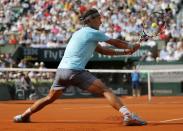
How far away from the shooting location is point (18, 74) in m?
24.6

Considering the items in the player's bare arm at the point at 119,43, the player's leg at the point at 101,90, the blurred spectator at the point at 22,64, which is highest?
the player's bare arm at the point at 119,43

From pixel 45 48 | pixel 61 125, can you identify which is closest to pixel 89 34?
pixel 61 125

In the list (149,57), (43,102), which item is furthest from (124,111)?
(149,57)

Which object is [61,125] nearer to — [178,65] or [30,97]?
[30,97]

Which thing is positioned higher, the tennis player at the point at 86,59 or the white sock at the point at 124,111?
Result: the tennis player at the point at 86,59

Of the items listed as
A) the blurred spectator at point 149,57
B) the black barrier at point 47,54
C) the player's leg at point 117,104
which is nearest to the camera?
the player's leg at point 117,104

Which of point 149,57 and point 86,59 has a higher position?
point 86,59

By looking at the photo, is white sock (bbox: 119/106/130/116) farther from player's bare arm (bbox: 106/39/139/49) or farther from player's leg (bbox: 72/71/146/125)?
player's bare arm (bbox: 106/39/139/49)

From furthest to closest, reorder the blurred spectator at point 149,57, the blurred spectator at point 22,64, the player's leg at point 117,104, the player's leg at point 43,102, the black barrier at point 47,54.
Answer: the black barrier at point 47,54
the blurred spectator at point 149,57
the blurred spectator at point 22,64
the player's leg at point 43,102
the player's leg at point 117,104

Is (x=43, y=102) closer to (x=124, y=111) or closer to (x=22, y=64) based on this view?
(x=124, y=111)

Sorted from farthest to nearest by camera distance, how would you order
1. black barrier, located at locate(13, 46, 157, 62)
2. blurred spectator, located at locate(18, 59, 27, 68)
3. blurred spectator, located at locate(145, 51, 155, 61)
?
black barrier, located at locate(13, 46, 157, 62)
blurred spectator, located at locate(145, 51, 155, 61)
blurred spectator, located at locate(18, 59, 27, 68)

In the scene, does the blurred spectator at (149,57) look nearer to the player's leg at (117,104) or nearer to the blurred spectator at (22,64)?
the blurred spectator at (22,64)

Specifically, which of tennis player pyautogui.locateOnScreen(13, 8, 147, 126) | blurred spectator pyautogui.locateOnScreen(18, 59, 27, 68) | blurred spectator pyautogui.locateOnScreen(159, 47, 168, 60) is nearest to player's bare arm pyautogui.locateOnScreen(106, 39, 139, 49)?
tennis player pyautogui.locateOnScreen(13, 8, 147, 126)

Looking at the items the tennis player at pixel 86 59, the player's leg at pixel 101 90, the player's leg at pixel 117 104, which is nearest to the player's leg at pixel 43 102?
the tennis player at pixel 86 59
